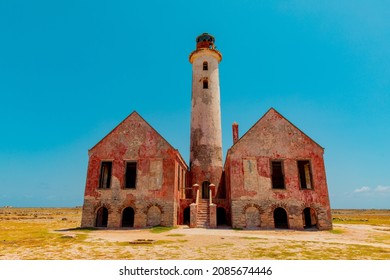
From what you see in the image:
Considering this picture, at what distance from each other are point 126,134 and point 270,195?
14.6 m

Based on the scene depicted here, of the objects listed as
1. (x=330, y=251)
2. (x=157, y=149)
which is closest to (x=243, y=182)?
(x=157, y=149)

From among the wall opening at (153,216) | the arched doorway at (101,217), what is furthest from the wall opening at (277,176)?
the arched doorway at (101,217)

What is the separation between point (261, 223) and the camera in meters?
21.0

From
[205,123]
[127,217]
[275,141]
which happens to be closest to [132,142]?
[127,217]

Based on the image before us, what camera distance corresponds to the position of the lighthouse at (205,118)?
93.7 feet

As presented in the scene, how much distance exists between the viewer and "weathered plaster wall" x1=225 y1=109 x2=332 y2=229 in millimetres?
21188

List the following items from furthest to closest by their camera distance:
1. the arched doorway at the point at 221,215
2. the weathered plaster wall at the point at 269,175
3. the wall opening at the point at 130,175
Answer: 1. the arched doorway at the point at 221,215
2. the wall opening at the point at 130,175
3. the weathered plaster wall at the point at 269,175

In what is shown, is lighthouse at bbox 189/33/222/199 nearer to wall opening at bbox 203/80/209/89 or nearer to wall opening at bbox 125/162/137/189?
wall opening at bbox 203/80/209/89

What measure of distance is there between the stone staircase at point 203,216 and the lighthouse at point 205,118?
415cm

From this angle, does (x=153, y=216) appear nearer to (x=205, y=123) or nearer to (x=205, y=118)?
(x=205, y=123)

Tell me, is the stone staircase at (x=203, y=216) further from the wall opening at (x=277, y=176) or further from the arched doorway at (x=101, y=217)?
the arched doorway at (x=101, y=217)

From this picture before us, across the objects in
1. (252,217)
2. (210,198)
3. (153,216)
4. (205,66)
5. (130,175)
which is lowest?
(252,217)

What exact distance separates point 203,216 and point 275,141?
972 centimetres

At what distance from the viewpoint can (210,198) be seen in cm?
2353
